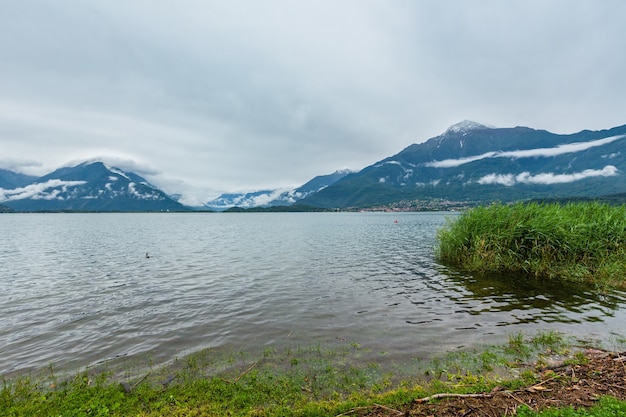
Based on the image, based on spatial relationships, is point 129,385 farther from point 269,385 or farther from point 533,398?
point 533,398

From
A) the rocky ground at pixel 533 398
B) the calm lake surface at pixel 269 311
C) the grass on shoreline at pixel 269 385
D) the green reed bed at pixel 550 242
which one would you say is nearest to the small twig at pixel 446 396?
the rocky ground at pixel 533 398

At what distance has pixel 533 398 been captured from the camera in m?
7.15

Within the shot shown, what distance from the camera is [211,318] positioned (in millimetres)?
15820

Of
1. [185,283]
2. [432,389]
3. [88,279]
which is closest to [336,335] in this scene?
[432,389]

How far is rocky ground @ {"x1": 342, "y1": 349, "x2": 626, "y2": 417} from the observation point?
6.79m

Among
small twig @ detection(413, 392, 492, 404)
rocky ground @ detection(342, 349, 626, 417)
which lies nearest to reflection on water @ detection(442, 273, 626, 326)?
rocky ground @ detection(342, 349, 626, 417)

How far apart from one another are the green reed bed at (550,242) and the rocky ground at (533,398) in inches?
619

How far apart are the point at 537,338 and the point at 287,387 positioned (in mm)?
10448

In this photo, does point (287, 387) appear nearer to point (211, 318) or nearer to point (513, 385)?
point (513, 385)

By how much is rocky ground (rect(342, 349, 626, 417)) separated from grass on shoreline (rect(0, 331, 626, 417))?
35cm

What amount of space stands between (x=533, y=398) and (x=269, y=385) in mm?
6979

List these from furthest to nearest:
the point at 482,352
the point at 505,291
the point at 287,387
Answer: the point at 505,291, the point at 482,352, the point at 287,387

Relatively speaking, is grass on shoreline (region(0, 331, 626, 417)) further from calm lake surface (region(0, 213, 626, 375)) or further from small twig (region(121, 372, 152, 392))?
calm lake surface (region(0, 213, 626, 375))

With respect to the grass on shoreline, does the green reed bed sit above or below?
above
